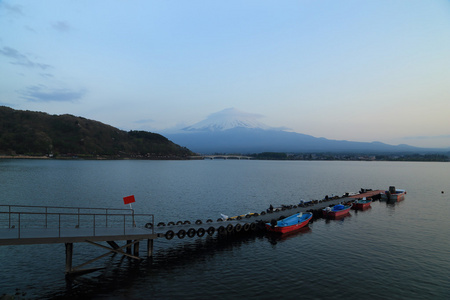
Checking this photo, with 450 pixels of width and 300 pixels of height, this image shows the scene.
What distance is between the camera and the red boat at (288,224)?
2914cm

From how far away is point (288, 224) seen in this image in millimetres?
30109

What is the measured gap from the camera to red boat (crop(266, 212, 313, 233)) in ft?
95.6

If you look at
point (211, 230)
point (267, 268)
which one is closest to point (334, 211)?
point (211, 230)

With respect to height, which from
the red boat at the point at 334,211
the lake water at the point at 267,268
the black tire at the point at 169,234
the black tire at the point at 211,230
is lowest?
the lake water at the point at 267,268

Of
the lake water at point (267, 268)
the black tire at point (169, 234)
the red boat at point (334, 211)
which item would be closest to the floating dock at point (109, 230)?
the black tire at point (169, 234)

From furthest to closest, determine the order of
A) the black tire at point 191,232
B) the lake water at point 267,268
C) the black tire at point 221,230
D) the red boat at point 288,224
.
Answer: the red boat at point 288,224
the black tire at point 221,230
the black tire at point 191,232
the lake water at point 267,268

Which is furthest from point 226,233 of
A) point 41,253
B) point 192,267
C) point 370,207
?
point 370,207

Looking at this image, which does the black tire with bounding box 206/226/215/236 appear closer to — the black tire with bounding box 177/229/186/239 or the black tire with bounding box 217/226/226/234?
the black tire with bounding box 217/226/226/234

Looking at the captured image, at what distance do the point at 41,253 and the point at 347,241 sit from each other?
2682cm

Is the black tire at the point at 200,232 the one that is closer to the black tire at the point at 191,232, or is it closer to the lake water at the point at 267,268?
the black tire at the point at 191,232

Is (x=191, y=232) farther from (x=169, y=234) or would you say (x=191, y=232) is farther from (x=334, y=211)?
(x=334, y=211)

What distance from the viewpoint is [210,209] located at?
137 ft

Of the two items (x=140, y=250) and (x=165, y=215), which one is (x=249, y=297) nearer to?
(x=140, y=250)

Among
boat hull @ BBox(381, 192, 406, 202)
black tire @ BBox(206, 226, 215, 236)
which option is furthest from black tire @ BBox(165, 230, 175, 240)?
boat hull @ BBox(381, 192, 406, 202)
